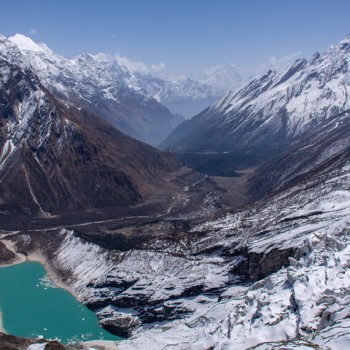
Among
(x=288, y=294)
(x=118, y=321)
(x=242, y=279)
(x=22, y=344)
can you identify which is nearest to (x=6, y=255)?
(x=118, y=321)

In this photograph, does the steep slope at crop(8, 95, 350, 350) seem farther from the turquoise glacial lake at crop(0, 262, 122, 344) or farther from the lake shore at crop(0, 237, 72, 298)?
the turquoise glacial lake at crop(0, 262, 122, 344)

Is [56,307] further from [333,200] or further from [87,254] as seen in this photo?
[333,200]

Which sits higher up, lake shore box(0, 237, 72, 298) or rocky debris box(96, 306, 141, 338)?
lake shore box(0, 237, 72, 298)

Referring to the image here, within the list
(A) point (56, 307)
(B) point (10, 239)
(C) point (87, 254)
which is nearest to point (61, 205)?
(B) point (10, 239)

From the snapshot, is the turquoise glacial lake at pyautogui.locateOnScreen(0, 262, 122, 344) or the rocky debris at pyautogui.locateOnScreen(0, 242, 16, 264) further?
the rocky debris at pyautogui.locateOnScreen(0, 242, 16, 264)

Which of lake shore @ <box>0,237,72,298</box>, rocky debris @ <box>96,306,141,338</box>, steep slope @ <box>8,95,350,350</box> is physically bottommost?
rocky debris @ <box>96,306,141,338</box>

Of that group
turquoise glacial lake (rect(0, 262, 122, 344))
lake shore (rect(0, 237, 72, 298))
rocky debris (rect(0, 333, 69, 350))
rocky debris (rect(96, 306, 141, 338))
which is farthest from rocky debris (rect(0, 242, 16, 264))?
rocky debris (rect(0, 333, 69, 350))

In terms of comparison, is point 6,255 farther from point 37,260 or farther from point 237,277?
point 237,277

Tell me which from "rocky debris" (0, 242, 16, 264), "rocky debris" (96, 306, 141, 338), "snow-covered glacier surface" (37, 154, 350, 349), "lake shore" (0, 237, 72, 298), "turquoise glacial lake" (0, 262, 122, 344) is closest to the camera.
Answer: "snow-covered glacier surface" (37, 154, 350, 349)
